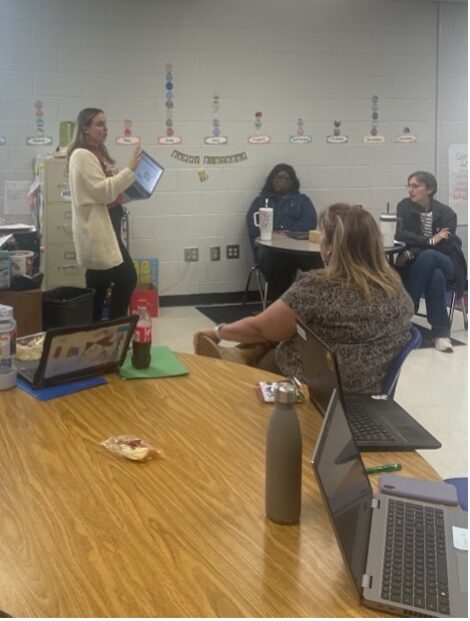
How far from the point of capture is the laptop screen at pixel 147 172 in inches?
191

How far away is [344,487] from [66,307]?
10.7ft

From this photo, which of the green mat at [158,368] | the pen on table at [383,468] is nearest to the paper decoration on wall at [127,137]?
the green mat at [158,368]

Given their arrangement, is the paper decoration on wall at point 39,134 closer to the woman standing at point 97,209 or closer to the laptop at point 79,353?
the woman standing at point 97,209

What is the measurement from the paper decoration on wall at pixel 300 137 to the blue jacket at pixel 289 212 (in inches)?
20.4

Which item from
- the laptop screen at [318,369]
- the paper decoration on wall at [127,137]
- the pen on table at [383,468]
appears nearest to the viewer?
the pen on table at [383,468]

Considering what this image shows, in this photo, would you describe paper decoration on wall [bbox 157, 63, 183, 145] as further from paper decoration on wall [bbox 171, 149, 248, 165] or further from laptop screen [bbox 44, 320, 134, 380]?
laptop screen [bbox 44, 320, 134, 380]

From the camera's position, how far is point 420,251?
18.7 feet

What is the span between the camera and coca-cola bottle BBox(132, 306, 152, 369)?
2314 mm

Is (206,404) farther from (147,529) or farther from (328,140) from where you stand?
(328,140)

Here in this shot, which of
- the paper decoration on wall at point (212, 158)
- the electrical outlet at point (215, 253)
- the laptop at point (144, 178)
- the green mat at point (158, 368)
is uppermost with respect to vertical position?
the paper decoration on wall at point (212, 158)

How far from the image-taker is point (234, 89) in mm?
6348

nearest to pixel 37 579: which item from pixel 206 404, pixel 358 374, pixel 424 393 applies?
pixel 206 404

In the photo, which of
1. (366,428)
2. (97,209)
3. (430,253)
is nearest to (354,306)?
(366,428)

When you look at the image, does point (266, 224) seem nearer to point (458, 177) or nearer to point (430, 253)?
point (430, 253)
